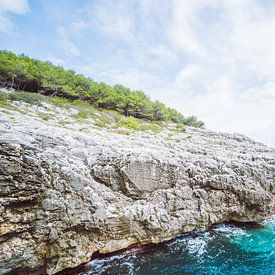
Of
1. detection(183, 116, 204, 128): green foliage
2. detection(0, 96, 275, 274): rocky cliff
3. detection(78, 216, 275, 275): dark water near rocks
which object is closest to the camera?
detection(0, 96, 275, 274): rocky cliff

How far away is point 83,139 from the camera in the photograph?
18672 mm

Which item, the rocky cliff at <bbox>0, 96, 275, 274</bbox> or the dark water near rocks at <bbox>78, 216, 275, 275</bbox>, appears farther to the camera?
the dark water near rocks at <bbox>78, 216, 275, 275</bbox>

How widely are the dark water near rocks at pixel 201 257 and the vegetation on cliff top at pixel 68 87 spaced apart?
37.2 meters

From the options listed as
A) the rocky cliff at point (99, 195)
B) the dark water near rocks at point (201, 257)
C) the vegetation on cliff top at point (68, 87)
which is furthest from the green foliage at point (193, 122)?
the dark water near rocks at point (201, 257)

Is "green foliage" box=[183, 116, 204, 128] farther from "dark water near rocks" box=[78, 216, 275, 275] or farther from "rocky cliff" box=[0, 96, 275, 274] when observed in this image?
"dark water near rocks" box=[78, 216, 275, 275]

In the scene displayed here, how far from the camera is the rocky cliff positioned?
436 inches

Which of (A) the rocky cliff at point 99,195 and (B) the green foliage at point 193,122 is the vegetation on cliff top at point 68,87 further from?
(A) the rocky cliff at point 99,195

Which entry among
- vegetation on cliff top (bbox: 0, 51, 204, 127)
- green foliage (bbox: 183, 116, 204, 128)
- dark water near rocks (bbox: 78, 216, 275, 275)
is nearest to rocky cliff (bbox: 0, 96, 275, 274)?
dark water near rocks (bbox: 78, 216, 275, 275)

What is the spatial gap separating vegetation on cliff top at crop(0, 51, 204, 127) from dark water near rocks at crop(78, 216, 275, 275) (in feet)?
122

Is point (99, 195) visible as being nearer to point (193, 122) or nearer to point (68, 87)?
point (68, 87)

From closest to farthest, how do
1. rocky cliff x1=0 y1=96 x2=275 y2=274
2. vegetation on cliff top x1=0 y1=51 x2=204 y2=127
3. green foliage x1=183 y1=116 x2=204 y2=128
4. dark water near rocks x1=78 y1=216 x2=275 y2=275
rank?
rocky cliff x1=0 y1=96 x2=275 y2=274
dark water near rocks x1=78 y1=216 x2=275 y2=275
vegetation on cliff top x1=0 y1=51 x2=204 y2=127
green foliage x1=183 y1=116 x2=204 y2=128

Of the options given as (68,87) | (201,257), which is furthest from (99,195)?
(68,87)

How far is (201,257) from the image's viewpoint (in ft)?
48.0

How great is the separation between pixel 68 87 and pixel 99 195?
118 feet
